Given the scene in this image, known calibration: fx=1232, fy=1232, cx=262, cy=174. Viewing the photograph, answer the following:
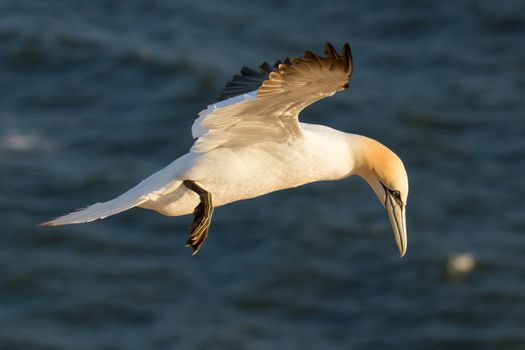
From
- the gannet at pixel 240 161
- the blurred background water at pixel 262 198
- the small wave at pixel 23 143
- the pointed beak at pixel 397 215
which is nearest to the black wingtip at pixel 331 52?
the gannet at pixel 240 161

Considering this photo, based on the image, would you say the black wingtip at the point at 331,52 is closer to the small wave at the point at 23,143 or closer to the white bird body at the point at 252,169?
the white bird body at the point at 252,169

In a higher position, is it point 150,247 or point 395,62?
point 395,62

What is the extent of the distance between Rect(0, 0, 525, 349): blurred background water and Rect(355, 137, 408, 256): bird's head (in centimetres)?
1437

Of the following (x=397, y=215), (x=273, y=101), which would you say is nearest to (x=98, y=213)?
(x=273, y=101)

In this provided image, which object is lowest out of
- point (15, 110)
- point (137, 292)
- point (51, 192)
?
point (137, 292)

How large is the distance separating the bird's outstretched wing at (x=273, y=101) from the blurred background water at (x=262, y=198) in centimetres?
1503

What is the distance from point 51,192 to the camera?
26.0m

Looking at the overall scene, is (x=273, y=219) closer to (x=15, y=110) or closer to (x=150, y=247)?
(x=150, y=247)

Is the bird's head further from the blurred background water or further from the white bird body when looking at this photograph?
the blurred background water

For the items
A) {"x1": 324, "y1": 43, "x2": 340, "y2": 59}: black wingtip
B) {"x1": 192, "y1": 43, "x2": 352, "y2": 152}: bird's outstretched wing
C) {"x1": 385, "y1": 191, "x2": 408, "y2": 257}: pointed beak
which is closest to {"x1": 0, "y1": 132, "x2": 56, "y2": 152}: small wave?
{"x1": 192, "y1": 43, "x2": 352, "y2": 152}: bird's outstretched wing

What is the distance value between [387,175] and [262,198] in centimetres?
1730

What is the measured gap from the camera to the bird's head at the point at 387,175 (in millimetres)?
8664

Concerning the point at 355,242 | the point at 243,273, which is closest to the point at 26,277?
the point at 243,273

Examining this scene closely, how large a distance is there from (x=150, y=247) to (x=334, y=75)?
60.4ft
